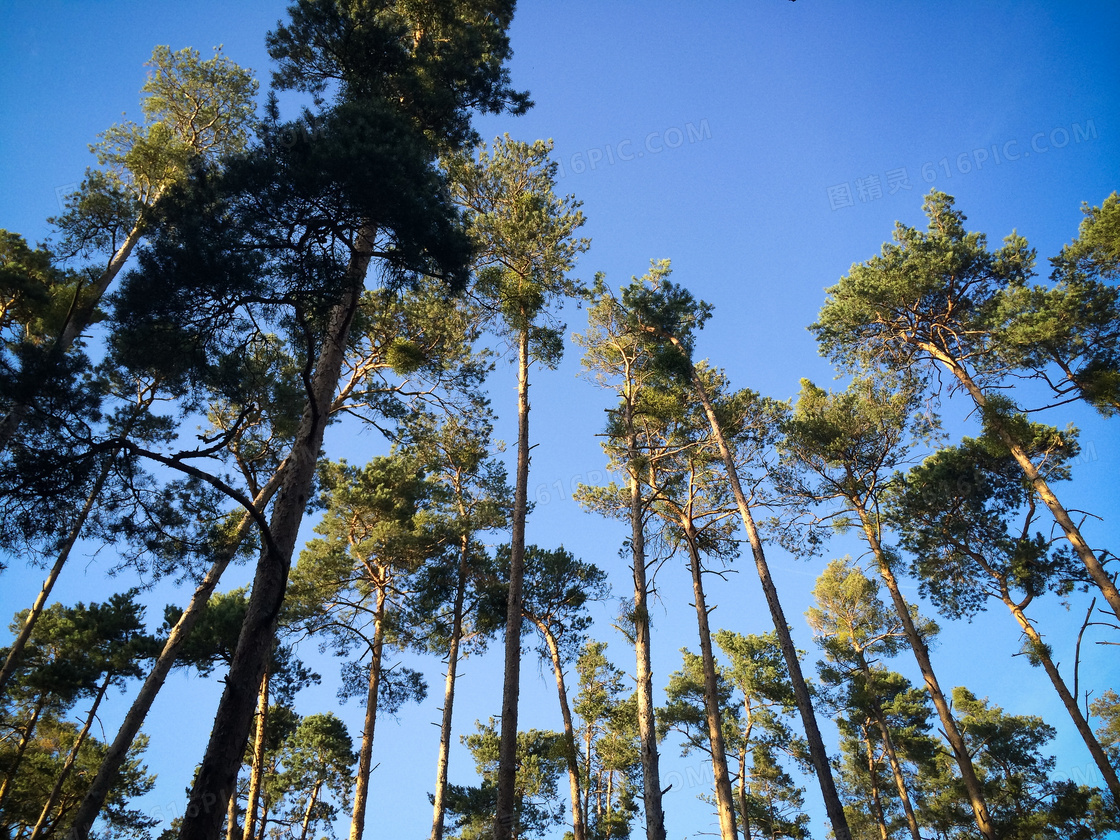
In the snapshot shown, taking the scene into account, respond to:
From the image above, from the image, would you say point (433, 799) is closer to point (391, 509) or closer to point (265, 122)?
point (391, 509)

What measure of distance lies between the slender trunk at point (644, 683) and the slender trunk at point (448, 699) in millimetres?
4671

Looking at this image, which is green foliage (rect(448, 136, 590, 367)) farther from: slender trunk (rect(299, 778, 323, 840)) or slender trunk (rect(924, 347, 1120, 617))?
slender trunk (rect(299, 778, 323, 840))

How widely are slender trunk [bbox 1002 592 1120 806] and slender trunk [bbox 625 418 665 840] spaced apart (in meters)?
9.38

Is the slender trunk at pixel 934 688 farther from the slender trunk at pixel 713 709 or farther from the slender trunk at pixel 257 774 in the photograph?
the slender trunk at pixel 257 774

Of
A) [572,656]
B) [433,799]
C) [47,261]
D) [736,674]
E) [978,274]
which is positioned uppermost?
[978,274]

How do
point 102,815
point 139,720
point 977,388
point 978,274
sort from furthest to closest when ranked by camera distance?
point 102,815 → point 978,274 → point 977,388 → point 139,720

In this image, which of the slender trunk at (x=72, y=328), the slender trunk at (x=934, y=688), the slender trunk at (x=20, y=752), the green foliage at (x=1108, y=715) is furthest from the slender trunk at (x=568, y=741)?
the green foliage at (x=1108, y=715)

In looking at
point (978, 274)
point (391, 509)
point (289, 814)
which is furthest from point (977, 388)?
point (289, 814)

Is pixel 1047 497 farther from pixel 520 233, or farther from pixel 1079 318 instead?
pixel 520 233

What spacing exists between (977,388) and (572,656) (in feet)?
42.2

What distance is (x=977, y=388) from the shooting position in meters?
14.8

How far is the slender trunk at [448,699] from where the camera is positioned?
13.2m

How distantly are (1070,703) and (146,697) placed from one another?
63.3ft

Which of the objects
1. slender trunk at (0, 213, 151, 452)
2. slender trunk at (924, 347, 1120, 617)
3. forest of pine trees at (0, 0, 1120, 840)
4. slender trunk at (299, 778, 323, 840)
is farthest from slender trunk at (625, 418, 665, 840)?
slender trunk at (299, 778, 323, 840)
